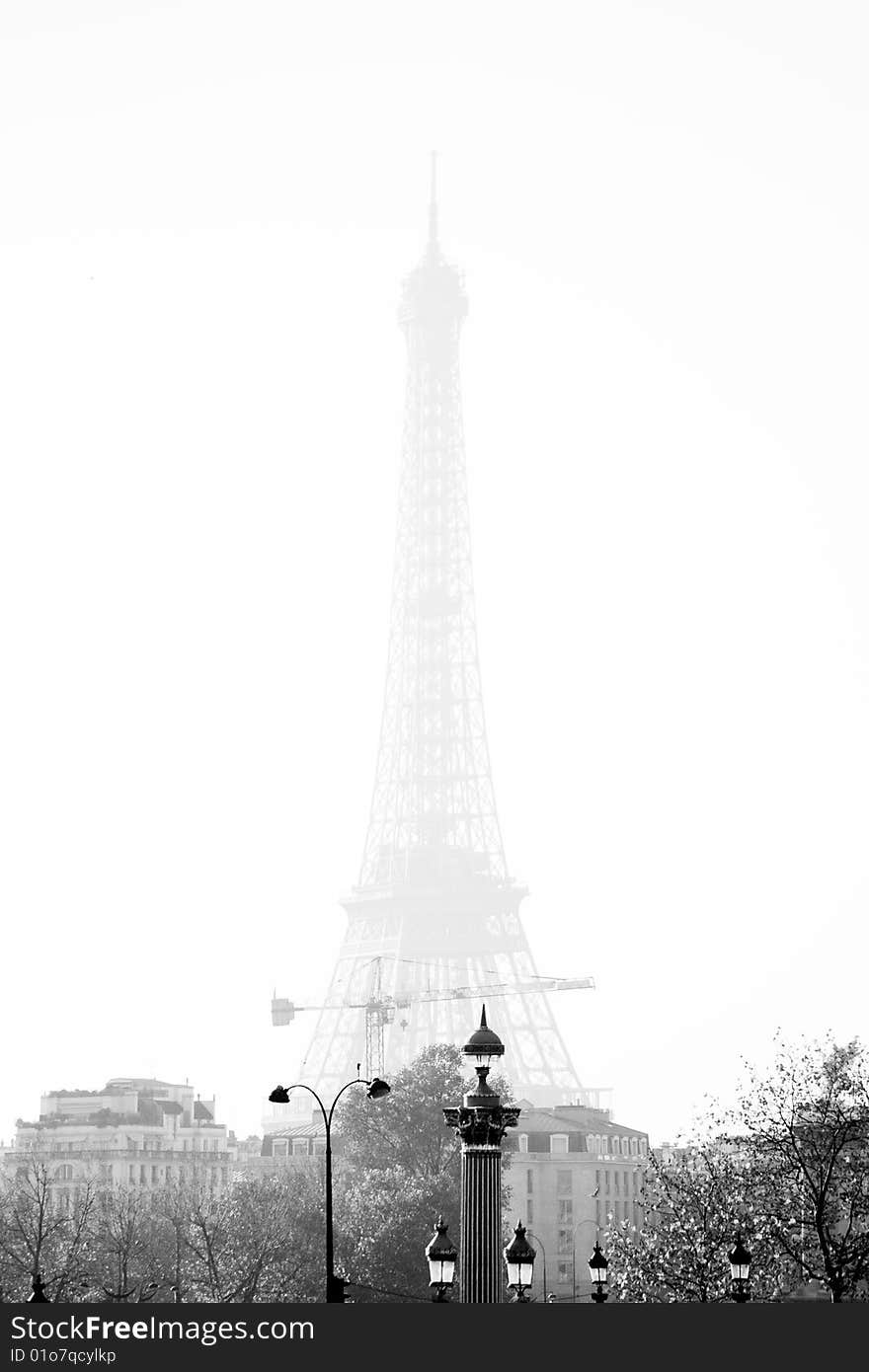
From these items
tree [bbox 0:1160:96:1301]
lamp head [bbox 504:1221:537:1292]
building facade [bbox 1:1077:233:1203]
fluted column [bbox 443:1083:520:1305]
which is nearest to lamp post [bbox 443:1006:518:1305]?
fluted column [bbox 443:1083:520:1305]

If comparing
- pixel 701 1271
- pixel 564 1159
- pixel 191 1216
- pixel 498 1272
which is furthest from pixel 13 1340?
pixel 564 1159

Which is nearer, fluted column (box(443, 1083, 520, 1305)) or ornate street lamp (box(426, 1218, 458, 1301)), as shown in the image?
fluted column (box(443, 1083, 520, 1305))

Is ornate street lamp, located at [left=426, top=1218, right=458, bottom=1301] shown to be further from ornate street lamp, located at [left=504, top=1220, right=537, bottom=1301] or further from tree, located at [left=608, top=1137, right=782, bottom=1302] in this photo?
tree, located at [left=608, top=1137, right=782, bottom=1302]

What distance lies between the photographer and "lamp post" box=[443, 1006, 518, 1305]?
45.8m

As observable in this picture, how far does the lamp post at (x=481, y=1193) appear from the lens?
4575 cm

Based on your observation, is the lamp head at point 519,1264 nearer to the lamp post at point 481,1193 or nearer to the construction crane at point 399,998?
the lamp post at point 481,1193

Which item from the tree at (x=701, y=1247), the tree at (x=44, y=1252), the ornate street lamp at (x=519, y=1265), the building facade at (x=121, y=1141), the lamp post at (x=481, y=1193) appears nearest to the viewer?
the lamp post at (x=481, y=1193)

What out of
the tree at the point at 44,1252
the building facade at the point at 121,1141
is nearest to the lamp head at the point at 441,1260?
the tree at the point at 44,1252

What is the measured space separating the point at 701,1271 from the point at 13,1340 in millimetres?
38265

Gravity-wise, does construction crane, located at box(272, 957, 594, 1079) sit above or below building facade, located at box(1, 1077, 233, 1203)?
above

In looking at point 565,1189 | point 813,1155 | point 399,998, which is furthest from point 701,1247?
point 399,998

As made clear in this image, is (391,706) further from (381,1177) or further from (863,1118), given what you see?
(863,1118)

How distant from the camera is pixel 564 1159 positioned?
15375 centimetres

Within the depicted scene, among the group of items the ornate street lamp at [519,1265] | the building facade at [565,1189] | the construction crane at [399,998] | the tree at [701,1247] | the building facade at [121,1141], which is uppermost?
the construction crane at [399,998]
